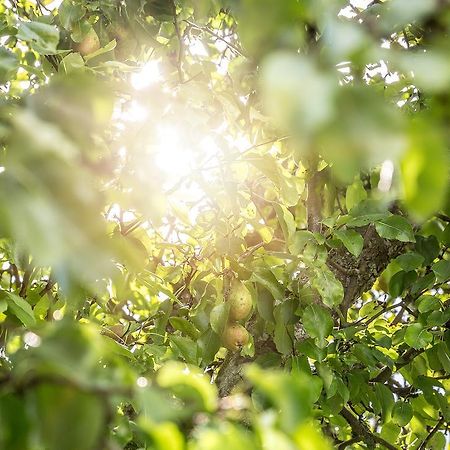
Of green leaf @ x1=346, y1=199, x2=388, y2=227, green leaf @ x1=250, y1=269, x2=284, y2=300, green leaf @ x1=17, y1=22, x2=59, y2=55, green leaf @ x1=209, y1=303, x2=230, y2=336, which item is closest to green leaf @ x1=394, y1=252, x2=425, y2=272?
green leaf @ x1=346, y1=199, x2=388, y2=227

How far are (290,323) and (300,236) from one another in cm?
20

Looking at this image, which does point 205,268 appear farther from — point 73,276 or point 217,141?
point 73,276

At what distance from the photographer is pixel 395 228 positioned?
55.7 inches

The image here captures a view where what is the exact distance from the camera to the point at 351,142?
0.97 feet

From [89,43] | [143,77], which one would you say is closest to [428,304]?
[143,77]

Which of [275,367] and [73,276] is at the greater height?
[275,367]

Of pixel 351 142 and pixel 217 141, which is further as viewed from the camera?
pixel 217 141

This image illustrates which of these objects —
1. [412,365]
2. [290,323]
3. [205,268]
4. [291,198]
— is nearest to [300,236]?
[291,198]

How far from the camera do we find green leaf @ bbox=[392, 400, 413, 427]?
1.74 m

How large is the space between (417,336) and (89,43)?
108 centimetres

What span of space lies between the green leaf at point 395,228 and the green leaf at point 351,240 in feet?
0.22

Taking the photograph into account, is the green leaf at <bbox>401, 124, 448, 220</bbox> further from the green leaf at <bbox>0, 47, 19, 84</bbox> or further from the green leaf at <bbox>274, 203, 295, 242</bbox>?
the green leaf at <bbox>274, 203, 295, 242</bbox>

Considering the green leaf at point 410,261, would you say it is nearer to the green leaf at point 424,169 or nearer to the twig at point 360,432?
the twig at point 360,432

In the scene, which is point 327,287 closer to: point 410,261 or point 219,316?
point 219,316
